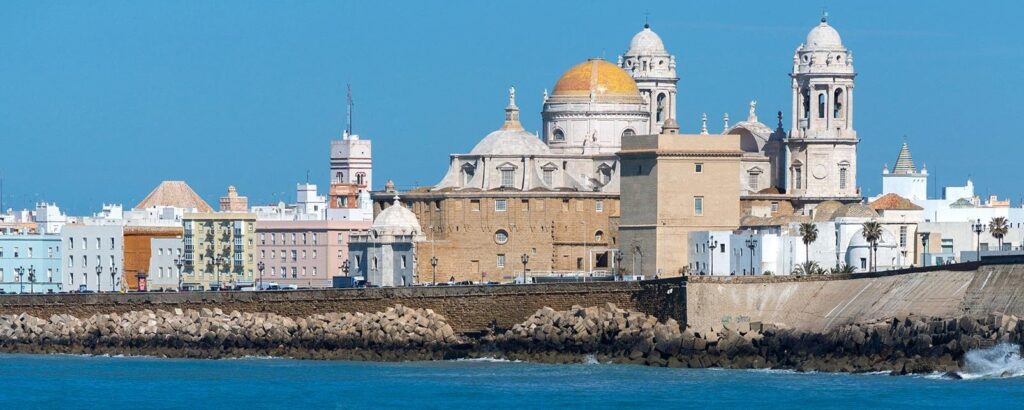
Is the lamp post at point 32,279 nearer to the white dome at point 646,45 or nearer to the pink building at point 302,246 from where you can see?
the pink building at point 302,246

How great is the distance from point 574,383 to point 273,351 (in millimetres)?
14989

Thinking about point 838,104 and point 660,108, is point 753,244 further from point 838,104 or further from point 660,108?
point 660,108

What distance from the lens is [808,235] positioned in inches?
3561

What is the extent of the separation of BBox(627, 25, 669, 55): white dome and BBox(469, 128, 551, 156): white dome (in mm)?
7818

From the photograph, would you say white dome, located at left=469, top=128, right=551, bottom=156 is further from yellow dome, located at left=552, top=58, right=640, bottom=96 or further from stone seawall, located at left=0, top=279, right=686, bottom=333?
stone seawall, located at left=0, top=279, right=686, bottom=333

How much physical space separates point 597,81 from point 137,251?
23.5 meters

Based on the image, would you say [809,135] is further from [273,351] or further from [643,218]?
[273,351]

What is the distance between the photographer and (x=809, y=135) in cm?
10762

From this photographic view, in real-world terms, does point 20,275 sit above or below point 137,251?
below

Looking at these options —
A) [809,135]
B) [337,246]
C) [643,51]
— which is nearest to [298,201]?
[337,246]

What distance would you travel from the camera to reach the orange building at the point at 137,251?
401ft

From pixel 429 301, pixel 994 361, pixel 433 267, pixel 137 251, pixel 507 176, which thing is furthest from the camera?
pixel 137 251

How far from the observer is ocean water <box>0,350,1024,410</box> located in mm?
66000

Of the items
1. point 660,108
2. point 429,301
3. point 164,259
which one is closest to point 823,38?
point 660,108
